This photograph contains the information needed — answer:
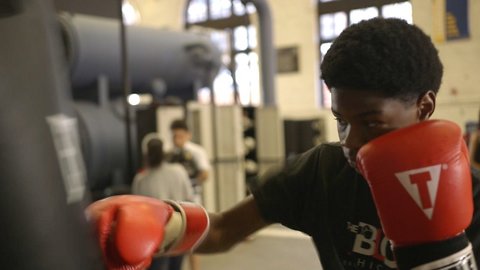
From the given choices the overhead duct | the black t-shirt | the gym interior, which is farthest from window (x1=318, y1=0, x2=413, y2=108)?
the overhead duct

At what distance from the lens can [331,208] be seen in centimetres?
89

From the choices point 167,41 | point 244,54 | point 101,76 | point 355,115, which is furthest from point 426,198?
point 244,54

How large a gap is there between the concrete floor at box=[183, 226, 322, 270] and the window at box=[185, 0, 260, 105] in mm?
1364

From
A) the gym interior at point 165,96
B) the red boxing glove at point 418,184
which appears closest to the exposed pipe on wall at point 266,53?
the gym interior at point 165,96

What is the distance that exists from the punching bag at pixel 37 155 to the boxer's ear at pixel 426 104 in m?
0.44

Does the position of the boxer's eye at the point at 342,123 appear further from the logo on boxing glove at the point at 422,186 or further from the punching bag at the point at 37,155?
the punching bag at the point at 37,155

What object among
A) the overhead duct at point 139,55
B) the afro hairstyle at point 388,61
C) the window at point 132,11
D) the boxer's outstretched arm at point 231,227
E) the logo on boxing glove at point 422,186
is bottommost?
the boxer's outstretched arm at point 231,227

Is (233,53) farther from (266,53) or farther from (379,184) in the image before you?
(379,184)

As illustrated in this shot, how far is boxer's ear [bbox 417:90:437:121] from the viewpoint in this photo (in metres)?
0.72

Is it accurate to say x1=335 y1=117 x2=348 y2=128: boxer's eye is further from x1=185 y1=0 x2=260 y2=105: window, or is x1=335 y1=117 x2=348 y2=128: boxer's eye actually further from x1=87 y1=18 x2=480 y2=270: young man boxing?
x1=185 y1=0 x2=260 y2=105: window

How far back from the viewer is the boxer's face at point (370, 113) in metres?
0.69

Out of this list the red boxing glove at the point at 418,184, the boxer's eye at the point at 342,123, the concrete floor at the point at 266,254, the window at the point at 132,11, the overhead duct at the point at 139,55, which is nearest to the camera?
the red boxing glove at the point at 418,184

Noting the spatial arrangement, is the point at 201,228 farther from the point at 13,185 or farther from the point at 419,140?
the point at 13,185

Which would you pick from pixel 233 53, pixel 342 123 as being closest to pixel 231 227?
pixel 342 123
